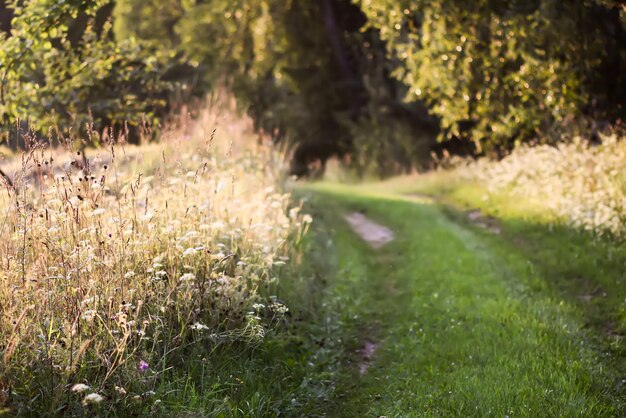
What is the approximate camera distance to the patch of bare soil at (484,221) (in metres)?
13.8

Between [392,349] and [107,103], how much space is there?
23.5 feet

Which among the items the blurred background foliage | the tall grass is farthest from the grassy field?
the blurred background foliage

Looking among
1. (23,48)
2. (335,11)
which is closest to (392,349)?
(23,48)

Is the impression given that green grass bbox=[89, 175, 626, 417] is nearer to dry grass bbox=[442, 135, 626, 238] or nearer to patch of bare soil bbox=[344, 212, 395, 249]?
dry grass bbox=[442, 135, 626, 238]

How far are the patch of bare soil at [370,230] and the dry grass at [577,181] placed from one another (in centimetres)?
323

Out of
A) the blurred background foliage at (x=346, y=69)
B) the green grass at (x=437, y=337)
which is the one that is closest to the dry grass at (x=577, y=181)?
the green grass at (x=437, y=337)

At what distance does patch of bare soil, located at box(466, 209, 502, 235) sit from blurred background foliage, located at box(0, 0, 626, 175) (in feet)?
6.55

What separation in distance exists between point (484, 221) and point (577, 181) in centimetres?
276

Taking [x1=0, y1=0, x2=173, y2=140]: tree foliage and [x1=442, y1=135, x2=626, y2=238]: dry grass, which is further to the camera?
[x1=442, y1=135, x2=626, y2=238]: dry grass

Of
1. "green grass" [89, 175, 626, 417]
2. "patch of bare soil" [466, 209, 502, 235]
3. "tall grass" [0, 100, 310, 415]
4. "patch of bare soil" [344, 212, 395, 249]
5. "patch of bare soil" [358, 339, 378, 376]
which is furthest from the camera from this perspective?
"patch of bare soil" [344, 212, 395, 249]

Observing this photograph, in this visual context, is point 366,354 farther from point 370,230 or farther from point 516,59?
point 516,59

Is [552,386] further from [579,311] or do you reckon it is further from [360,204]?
[360,204]

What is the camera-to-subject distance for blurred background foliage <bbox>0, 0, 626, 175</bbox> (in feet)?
36.8

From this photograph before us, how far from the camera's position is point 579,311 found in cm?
839
